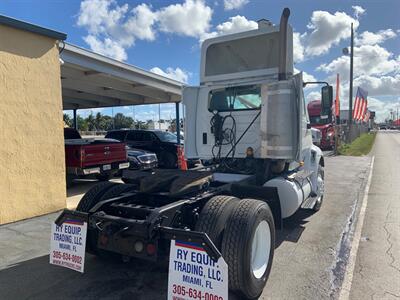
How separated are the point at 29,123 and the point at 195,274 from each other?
16.9ft

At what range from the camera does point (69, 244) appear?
3.41m

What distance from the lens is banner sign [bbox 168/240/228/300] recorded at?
2.67 m

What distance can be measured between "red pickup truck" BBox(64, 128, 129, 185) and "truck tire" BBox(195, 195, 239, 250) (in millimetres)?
6735

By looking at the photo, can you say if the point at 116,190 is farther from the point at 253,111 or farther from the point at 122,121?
the point at 122,121

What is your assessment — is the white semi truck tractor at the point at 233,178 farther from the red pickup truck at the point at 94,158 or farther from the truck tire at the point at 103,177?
the truck tire at the point at 103,177

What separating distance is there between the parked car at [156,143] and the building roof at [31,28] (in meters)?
8.84

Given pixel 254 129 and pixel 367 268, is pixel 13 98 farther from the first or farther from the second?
pixel 367 268

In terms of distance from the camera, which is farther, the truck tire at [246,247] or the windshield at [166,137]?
the windshield at [166,137]

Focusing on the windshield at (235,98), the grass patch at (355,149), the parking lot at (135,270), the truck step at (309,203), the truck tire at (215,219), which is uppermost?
the windshield at (235,98)

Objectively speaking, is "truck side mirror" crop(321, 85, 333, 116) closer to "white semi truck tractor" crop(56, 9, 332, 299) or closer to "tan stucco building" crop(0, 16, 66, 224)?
"white semi truck tractor" crop(56, 9, 332, 299)

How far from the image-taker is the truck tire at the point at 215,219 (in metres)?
3.32

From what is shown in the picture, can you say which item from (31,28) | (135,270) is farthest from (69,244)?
(31,28)

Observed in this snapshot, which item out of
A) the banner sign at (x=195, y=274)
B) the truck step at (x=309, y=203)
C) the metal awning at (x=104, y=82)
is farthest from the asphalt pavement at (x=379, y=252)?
the metal awning at (x=104, y=82)

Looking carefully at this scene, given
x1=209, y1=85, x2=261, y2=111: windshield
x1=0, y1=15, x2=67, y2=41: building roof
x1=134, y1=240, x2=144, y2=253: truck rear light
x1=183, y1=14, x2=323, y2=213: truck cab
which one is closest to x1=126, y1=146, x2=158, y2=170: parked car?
x1=0, y1=15, x2=67, y2=41: building roof
